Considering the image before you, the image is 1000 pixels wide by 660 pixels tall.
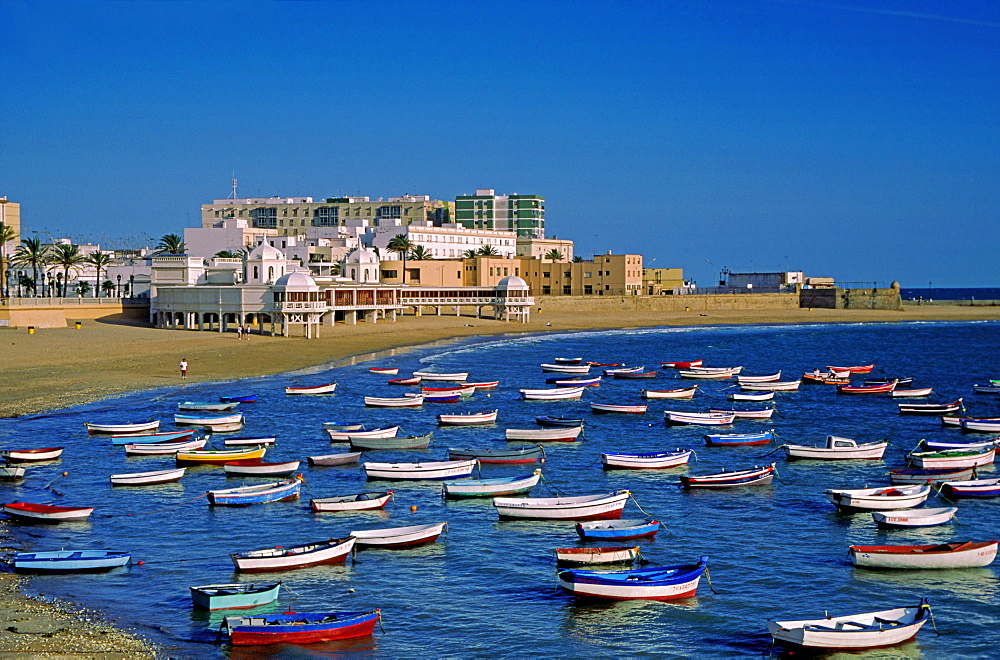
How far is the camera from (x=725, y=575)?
31.6 m

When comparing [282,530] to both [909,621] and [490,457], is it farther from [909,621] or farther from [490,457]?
[909,621]

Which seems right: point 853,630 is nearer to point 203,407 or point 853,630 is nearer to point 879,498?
point 879,498

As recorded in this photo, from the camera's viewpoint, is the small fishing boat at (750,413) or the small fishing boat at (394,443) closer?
the small fishing boat at (394,443)

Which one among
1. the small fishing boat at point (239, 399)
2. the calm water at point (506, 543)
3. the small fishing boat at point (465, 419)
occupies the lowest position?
the calm water at point (506, 543)

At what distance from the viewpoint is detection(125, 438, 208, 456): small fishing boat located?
160ft

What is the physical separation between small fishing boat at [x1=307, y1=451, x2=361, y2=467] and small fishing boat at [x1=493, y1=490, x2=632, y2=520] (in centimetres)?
1235

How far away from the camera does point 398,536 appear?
A: 112ft

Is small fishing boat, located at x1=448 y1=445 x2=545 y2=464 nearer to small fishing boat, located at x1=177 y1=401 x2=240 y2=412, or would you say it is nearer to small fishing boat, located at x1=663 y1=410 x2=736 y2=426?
small fishing boat, located at x1=663 y1=410 x2=736 y2=426

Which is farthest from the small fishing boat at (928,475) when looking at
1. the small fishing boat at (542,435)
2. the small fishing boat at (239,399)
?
the small fishing boat at (239,399)

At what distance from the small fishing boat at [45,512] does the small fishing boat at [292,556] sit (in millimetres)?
7555

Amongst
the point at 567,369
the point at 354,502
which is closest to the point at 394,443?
the point at 354,502

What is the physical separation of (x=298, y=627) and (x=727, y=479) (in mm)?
22959

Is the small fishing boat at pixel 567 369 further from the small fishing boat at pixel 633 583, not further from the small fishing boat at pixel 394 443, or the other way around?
the small fishing boat at pixel 633 583

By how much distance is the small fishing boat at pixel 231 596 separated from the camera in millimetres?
27219
